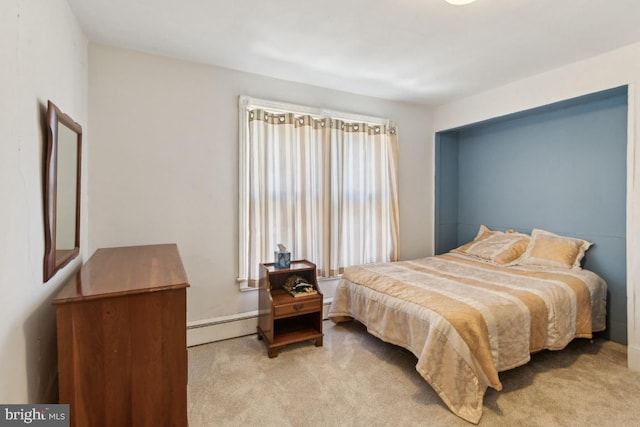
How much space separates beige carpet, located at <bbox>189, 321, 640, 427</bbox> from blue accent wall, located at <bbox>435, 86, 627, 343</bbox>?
0.94 m

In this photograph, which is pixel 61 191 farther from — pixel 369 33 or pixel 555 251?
pixel 555 251

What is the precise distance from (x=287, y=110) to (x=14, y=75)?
2.17m

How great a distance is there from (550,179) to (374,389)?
2823 millimetres

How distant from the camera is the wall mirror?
137 cm

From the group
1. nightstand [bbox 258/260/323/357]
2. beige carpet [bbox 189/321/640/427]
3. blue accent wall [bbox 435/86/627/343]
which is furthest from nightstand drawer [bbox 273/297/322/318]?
blue accent wall [bbox 435/86/627/343]

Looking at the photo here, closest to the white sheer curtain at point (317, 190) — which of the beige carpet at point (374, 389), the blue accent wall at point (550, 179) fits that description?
the beige carpet at point (374, 389)

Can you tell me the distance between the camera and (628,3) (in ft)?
6.07

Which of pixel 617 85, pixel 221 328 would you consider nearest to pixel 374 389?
pixel 221 328

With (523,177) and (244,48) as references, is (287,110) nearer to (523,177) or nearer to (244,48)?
(244,48)

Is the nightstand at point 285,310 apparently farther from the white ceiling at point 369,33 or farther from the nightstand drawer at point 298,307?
the white ceiling at point 369,33

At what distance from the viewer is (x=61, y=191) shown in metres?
1.60

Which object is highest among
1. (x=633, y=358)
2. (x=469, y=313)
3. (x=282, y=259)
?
(x=282, y=259)

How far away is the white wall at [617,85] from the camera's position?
2311mm

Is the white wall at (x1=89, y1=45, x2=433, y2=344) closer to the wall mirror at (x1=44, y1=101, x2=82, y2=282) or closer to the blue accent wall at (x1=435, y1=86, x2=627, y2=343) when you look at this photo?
the wall mirror at (x1=44, y1=101, x2=82, y2=282)
